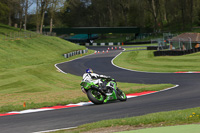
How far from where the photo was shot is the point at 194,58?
4359 cm

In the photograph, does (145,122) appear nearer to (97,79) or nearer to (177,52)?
(97,79)

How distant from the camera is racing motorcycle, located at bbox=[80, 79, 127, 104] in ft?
50.8

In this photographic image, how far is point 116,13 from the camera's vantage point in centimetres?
13850

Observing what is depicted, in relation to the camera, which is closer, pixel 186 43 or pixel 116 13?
pixel 186 43

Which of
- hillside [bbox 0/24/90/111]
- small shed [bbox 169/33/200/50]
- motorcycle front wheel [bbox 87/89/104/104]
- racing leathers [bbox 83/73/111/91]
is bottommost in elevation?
hillside [bbox 0/24/90/111]

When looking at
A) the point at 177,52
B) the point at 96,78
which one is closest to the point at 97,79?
the point at 96,78

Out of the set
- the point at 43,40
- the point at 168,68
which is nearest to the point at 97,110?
the point at 168,68

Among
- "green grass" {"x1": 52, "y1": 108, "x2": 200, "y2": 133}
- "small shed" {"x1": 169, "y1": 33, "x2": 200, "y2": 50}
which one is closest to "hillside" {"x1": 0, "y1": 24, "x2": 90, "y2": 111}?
"green grass" {"x1": 52, "y1": 108, "x2": 200, "y2": 133}

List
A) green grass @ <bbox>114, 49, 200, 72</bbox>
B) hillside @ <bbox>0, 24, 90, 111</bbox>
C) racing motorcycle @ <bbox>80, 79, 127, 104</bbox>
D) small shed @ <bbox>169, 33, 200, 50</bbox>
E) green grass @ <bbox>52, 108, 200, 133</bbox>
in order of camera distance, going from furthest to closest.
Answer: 1. small shed @ <bbox>169, 33, 200, 50</bbox>
2. green grass @ <bbox>114, 49, 200, 72</bbox>
3. hillside @ <bbox>0, 24, 90, 111</bbox>
4. racing motorcycle @ <bbox>80, 79, 127, 104</bbox>
5. green grass @ <bbox>52, 108, 200, 133</bbox>

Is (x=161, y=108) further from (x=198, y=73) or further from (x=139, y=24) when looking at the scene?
(x=139, y=24)

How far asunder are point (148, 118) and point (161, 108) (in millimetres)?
3260

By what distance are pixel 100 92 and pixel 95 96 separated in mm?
315

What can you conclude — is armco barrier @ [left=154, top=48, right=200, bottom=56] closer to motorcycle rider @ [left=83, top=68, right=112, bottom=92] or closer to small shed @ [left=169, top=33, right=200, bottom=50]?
small shed @ [left=169, top=33, right=200, bottom=50]

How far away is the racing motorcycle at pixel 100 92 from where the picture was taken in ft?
50.8
